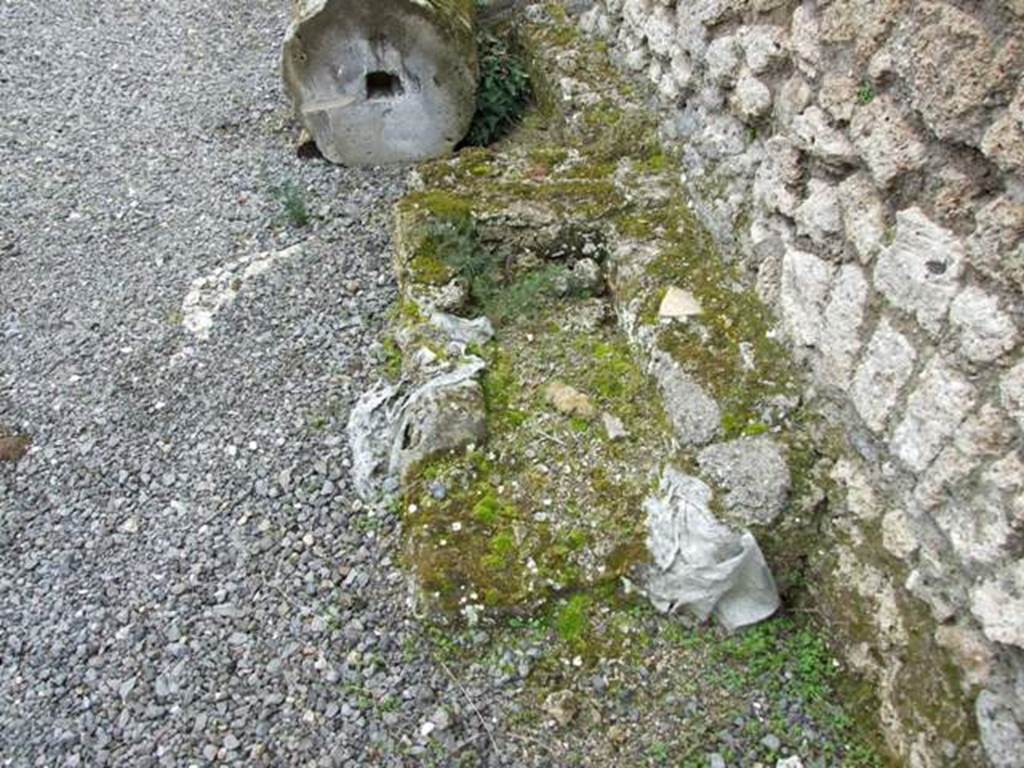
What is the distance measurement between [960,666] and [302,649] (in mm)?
1854

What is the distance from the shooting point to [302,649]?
282 cm

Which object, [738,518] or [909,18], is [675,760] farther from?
[909,18]

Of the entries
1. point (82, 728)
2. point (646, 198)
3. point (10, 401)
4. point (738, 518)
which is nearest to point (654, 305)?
point (646, 198)

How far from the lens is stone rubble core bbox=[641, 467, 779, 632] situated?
8.61ft

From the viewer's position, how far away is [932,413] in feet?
7.20

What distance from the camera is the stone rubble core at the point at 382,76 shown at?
180 inches

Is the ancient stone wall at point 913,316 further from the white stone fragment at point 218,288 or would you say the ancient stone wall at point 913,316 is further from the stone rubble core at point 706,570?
the white stone fragment at point 218,288

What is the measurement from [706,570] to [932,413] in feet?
2.56

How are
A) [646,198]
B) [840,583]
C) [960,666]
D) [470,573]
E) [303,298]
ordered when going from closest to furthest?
[960,666] < [840,583] < [470,573] < [646,198] < [303,298]

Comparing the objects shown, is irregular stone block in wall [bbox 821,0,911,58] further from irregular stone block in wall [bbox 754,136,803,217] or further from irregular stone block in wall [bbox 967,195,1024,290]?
irregular stone block in wall [bbox 967,195,1024,290]

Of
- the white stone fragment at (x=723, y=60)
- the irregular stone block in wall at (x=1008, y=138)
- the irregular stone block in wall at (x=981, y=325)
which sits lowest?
the irregular stone block in wall at (x=981, y=325)

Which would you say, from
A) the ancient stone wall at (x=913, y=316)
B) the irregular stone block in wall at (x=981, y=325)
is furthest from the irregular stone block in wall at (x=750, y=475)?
the irregular stone block in wall at (x=981, y=325)

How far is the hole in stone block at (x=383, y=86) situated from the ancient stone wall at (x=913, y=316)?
2245mm

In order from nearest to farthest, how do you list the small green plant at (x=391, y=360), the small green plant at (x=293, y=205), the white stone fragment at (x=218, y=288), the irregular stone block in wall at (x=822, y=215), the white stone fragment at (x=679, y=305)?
1. the irregular stone block in wall at (x=822, y=215)
2. the white stone fragment at (x=679, y=305)
3. the small green plant at (x=391, y=360)
4. the white stone fragment at (x=218, y=288)
5. the small green plant at (x=293, y=205)
